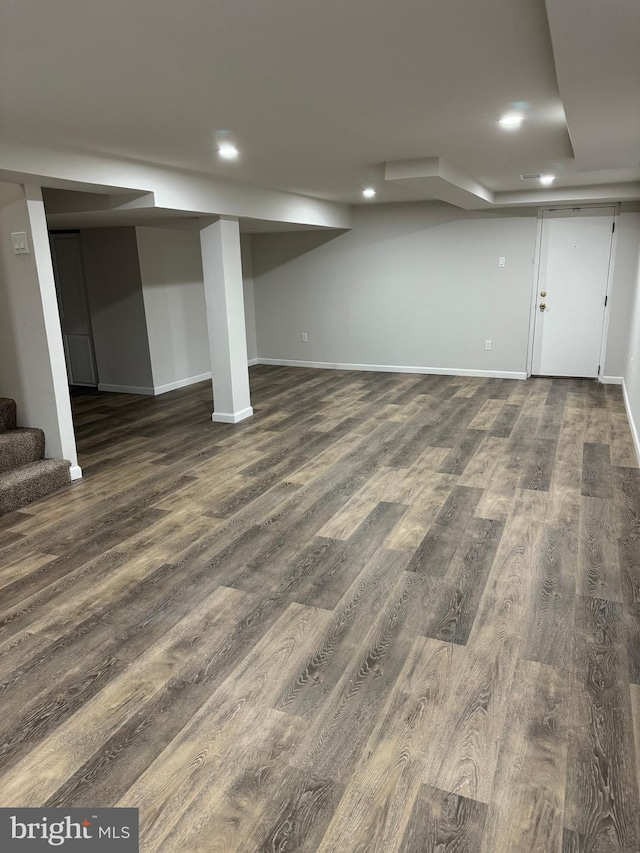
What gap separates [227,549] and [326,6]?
246 cm

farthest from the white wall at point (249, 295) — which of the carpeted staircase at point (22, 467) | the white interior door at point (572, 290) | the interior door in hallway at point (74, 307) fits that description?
the carpeted staircase at point (22, 467)

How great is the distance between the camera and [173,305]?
23.7ft

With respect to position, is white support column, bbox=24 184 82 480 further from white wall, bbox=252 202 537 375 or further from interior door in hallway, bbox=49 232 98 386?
white wall, bbox=252 202 537 375

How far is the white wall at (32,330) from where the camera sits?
383cm

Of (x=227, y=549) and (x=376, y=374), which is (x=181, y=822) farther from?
(x=376, y=374)

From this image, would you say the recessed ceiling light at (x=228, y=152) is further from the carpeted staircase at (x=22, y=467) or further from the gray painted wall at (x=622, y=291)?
the gray painted wall at (x=622, y=291)

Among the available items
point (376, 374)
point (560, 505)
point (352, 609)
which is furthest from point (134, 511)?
point (376, 374)

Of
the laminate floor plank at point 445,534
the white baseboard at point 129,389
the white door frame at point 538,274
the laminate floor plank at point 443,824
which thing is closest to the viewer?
the laminate floor plank at point 443,824

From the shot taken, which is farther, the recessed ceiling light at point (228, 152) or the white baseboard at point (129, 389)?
the white baseboard at point (129, 389)

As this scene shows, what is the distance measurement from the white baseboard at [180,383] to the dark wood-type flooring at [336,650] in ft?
8.62

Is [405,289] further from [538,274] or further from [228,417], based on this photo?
[228,417]

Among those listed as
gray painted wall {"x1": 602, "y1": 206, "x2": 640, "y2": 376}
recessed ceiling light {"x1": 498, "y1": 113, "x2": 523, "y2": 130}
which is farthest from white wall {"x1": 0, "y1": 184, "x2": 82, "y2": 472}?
gray painted wall {"x1": 602, "y1": 206, "x2": 640, "y2": 376}

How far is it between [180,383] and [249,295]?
201 centimetres

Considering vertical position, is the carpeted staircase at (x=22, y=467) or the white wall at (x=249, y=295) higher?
the white wall at (x=249, y=295)
